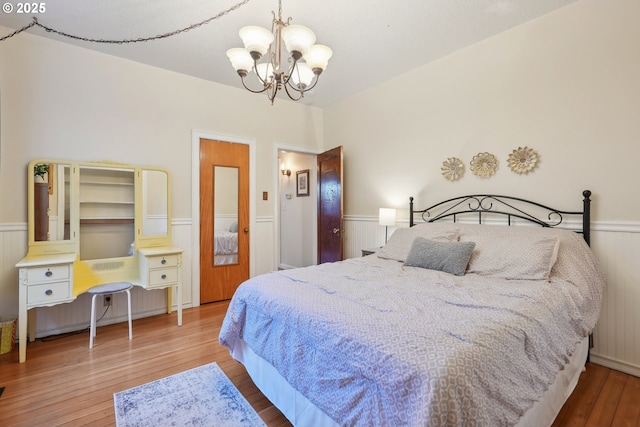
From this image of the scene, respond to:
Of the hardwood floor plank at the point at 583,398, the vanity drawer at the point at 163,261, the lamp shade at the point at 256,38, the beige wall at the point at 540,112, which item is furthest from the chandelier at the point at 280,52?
the hardwood floor plank at the point at 583,398

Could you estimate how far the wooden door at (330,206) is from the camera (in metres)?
4.05

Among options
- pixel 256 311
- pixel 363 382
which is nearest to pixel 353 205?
pixel 256 311

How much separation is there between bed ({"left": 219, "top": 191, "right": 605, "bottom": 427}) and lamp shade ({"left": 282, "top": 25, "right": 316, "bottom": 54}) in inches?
58.6

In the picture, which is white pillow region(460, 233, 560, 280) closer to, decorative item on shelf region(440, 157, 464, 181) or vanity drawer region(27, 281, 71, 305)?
decorative item on shelf region(440, 157, 464, 181)

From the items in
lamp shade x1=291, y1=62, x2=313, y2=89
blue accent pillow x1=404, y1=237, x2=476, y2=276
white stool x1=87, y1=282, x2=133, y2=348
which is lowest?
white stool x1=87, y1=282, x2=133, y2=348

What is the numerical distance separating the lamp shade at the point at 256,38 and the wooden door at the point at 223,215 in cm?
206

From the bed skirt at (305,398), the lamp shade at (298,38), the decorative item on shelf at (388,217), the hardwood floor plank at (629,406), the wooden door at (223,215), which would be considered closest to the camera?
the bed skirt at (305,398)

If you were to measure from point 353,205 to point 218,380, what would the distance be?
9.25 ft

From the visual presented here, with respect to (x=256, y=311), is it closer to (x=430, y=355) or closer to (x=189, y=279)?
(x=430, y=355)

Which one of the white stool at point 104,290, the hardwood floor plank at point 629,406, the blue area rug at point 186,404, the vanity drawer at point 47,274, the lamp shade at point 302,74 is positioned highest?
the lamp shade at point 302,74

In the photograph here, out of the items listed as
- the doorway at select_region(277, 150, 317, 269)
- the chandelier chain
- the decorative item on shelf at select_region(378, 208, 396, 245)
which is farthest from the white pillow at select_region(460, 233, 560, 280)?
the doorway at select_region(277, 150, 317, 269)

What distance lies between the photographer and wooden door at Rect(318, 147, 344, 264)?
4.05m

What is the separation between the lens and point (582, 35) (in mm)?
2285

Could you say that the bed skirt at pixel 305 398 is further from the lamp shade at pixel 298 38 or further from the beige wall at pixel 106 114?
the beige wall at pixel 106 114
